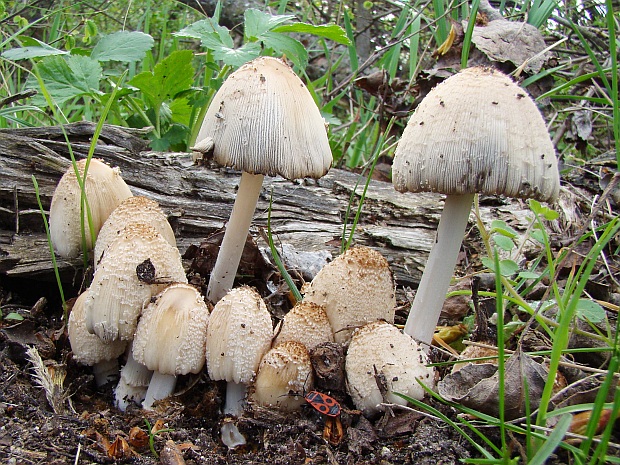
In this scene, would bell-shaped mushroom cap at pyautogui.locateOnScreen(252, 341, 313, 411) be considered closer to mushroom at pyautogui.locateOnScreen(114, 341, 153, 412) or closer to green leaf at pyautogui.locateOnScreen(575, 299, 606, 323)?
mushroom at pyautogui.locateOnScreen(114, 341, 153, 412)

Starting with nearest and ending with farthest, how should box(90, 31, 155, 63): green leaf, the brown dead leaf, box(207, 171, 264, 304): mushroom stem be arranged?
the brown dead leaf, box(207, 171, 264, 304): mushroom stem, box(90, 31, 155, 63): green leaf

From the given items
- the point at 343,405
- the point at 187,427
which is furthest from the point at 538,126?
the point at 187,427

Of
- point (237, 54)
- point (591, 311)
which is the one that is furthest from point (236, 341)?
point (237, 54)

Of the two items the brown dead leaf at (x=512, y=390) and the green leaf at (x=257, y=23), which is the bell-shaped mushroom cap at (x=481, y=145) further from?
the green leaf at (x=257, y=23)

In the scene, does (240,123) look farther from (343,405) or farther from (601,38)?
(601,38)

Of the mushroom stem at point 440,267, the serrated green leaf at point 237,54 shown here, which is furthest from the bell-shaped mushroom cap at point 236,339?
the serrated green leaf at point 237,54

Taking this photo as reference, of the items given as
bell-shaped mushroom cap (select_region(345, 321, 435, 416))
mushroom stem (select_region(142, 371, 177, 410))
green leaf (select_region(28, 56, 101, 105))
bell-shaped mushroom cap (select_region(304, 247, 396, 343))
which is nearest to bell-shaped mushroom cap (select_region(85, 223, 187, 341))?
mushroom stem (select_region(142, 371, 177, 410))
